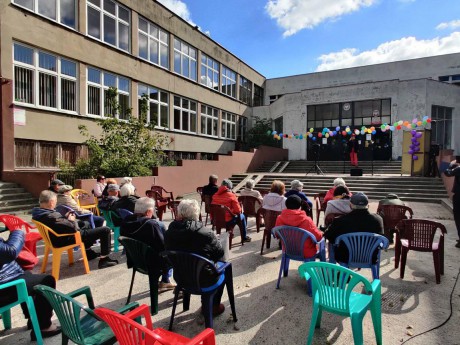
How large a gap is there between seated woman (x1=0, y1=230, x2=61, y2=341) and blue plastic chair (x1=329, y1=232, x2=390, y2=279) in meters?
3.29

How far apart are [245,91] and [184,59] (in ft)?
30.2

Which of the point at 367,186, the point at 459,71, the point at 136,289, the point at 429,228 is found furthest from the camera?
the point at 459,71

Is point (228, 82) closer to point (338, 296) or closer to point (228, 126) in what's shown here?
point (228, 126)

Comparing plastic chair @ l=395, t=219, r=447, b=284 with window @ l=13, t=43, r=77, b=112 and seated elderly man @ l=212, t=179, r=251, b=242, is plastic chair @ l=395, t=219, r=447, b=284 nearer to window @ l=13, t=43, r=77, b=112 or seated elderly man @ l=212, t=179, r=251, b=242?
seated elderly man @ l=212, t=179, r=251, b=242

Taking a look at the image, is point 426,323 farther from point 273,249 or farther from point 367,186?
point 367,186

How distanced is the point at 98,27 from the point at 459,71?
26.9 metres

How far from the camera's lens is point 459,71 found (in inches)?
977

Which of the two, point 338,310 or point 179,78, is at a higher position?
point 179,78

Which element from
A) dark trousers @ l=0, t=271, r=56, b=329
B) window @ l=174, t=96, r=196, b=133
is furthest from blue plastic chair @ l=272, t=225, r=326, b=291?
window @ l=174, t=96, r=196, b=133

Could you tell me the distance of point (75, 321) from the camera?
7.47 feet

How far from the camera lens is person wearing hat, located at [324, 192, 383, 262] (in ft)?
12.6

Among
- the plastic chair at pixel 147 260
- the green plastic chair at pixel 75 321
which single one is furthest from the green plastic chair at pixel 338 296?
the plastic chair at pixel 147 260

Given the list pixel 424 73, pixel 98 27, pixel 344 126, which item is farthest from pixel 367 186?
pixel 424 73

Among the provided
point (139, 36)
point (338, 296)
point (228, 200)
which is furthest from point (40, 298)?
point (139, 36)
